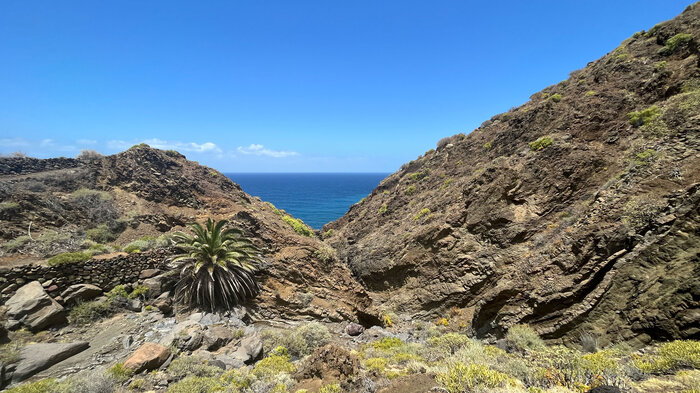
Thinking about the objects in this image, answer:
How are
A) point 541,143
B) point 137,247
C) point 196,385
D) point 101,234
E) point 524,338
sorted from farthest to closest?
point 101,234
point 541,143
point 137,247
point 524,338
point 196,385

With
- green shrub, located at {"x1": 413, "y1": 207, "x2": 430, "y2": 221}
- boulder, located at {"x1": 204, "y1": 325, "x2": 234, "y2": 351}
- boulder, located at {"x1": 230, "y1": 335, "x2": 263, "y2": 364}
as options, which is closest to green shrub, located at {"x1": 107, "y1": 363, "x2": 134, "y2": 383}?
boulder, located at {"x1": 204, "y1": 325, "x2": 234, "y2": 351}

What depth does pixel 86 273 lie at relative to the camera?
35.6 feet

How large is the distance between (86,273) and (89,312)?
171cm

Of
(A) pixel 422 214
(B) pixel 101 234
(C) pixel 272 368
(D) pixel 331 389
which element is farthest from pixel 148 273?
(A) pixel 422 214

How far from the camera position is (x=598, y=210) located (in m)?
11.4

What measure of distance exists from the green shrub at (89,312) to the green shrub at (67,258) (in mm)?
1827

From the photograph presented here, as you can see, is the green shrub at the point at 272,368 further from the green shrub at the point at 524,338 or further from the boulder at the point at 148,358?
the green shrub at the point at 524,338

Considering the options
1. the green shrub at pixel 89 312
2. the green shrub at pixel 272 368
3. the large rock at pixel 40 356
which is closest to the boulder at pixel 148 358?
the large rock at pixel 40 356

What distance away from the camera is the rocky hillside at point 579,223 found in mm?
8516

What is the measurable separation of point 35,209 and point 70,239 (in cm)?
395

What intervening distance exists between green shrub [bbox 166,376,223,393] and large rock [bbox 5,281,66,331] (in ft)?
21.1

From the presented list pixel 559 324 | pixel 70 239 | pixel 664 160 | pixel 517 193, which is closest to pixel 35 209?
pixel 70 239

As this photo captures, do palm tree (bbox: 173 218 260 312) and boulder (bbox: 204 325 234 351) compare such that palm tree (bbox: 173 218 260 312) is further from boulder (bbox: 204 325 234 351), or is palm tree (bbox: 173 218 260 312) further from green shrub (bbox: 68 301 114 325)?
green shrub (bbox: 68 301 114 325)

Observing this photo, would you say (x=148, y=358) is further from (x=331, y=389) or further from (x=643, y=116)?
(x=643, y=116)
